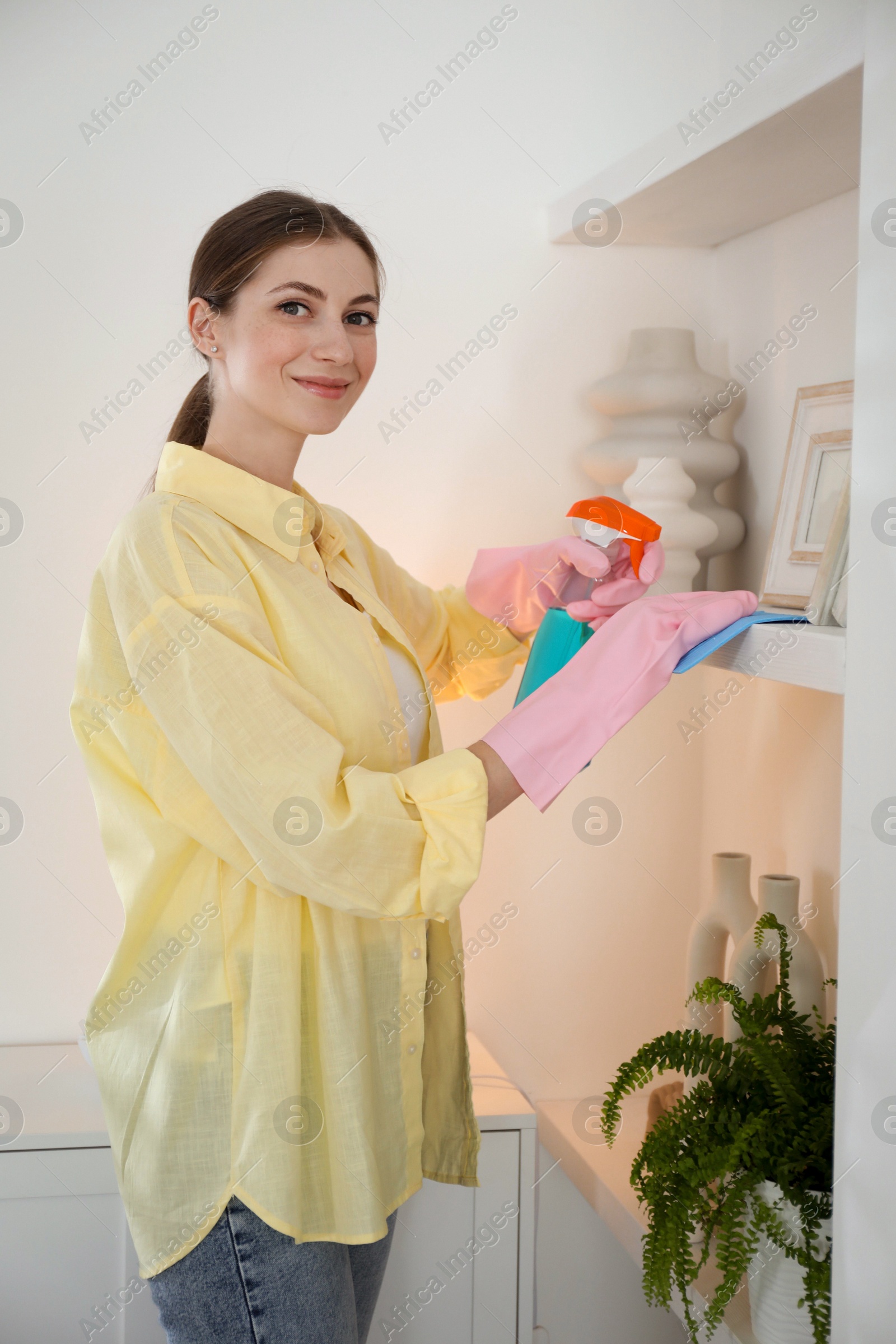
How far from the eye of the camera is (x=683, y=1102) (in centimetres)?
113

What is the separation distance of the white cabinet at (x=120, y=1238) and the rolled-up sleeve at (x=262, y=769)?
0.63 metres

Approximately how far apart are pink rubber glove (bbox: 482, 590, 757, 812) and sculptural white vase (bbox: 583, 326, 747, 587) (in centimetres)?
52

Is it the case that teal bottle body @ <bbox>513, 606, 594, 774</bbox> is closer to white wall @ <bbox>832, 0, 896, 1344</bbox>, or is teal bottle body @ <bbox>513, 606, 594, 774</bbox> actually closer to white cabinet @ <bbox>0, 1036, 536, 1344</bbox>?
white wall @ <bbox>832, 0, 896, 1344</bbox>

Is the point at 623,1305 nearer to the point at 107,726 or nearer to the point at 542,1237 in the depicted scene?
the point at 542,1237

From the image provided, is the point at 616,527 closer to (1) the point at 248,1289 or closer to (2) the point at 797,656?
(2) the point at 797,656

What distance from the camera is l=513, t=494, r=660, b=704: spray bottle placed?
1208 mm

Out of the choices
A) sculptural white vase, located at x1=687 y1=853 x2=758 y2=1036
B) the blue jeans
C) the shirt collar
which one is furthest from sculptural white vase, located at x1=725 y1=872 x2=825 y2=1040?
the shirt collar

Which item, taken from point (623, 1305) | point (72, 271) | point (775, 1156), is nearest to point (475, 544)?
point (72, 271)

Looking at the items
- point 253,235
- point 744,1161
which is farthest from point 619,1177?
point 253,235

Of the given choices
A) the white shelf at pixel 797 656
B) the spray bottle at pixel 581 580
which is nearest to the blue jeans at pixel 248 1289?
the spray bottle at pixel 581 580

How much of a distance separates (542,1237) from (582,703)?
3.80ft

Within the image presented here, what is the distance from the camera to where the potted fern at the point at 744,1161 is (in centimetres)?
103

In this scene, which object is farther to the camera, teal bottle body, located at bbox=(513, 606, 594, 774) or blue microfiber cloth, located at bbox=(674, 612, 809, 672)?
teal bottle body, located at bbox=(513, 606, 594, 774)

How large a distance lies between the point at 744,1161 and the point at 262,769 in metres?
0.63
